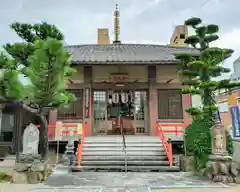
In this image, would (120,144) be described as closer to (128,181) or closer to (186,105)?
(128,181)

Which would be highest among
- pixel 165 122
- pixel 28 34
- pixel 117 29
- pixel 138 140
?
pixel 117 29

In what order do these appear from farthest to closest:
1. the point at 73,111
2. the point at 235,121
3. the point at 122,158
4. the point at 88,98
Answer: the point at 73,111
the point at 88,98
the point at 122,158
the point at 235,121

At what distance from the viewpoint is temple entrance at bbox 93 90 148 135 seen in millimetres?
12445

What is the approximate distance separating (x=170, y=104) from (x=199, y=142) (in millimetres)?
4779

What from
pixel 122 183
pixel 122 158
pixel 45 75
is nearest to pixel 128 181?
pixel 122 183

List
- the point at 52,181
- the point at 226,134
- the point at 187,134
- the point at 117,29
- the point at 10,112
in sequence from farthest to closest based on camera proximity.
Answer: the point at 117,29, the point at 10,112, the point at 187,134, the point at 226,134, the point at 52,181

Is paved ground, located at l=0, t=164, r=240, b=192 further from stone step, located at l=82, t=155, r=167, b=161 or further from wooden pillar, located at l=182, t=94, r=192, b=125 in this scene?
wooden pillar, located at l=182, t=94, r=192, b=125

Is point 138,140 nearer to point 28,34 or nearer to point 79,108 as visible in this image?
point 79,108

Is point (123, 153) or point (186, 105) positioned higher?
point (186, 105)

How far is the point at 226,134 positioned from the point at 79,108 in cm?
740

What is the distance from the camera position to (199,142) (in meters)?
7.69

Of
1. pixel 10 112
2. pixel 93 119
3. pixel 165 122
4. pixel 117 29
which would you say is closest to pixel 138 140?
pixel 165 122

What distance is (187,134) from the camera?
820 centimetres

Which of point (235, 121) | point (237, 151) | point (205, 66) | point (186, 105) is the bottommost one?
point (237, 151)
